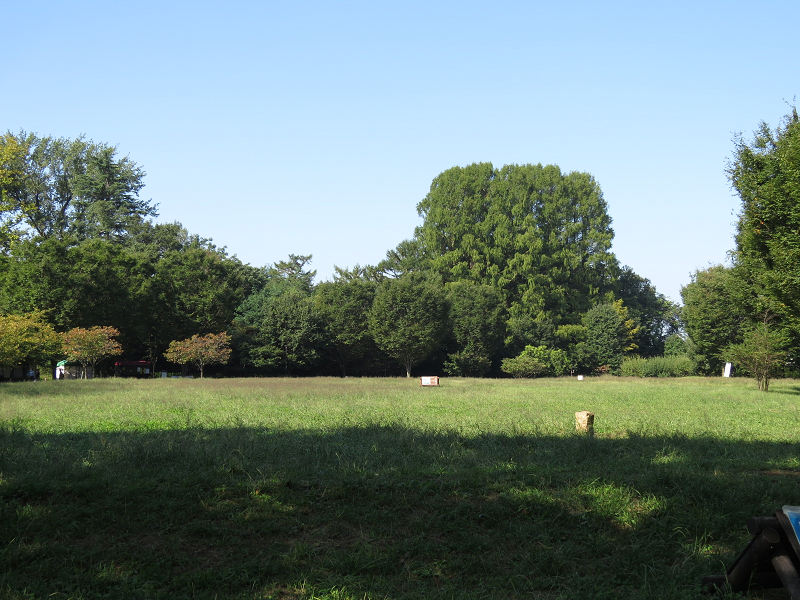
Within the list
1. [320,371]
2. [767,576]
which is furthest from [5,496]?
[320,371]

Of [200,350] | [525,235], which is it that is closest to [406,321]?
[200,350]

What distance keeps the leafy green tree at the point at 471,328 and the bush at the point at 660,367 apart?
14.2 meters

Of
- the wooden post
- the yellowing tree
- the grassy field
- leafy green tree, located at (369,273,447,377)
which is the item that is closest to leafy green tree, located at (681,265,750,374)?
leafy green tree, located at (369,273,447,377)

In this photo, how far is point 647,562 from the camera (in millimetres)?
6922

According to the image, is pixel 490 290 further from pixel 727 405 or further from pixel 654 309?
pixel 727 405

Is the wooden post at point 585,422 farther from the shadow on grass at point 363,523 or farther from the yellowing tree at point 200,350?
the yellowing tree at point 200,350

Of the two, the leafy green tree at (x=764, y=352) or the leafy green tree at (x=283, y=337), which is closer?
the leafy green tree at (x=764, y=352)

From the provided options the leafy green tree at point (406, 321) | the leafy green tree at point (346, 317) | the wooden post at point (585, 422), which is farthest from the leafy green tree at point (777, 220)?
the leafy green tree at point (346, 317)

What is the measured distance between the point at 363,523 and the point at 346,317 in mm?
51209

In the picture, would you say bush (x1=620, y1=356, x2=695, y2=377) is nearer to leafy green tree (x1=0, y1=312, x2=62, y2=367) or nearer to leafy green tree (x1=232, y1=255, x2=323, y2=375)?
leafy green tree (x1=232, y1=255, x2=323, y2=375)

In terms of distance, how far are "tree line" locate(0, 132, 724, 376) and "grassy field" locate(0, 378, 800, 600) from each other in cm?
3837

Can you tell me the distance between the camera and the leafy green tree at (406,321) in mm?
57219

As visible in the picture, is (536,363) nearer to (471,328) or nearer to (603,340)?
(471,328)

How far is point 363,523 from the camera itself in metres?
7.55
